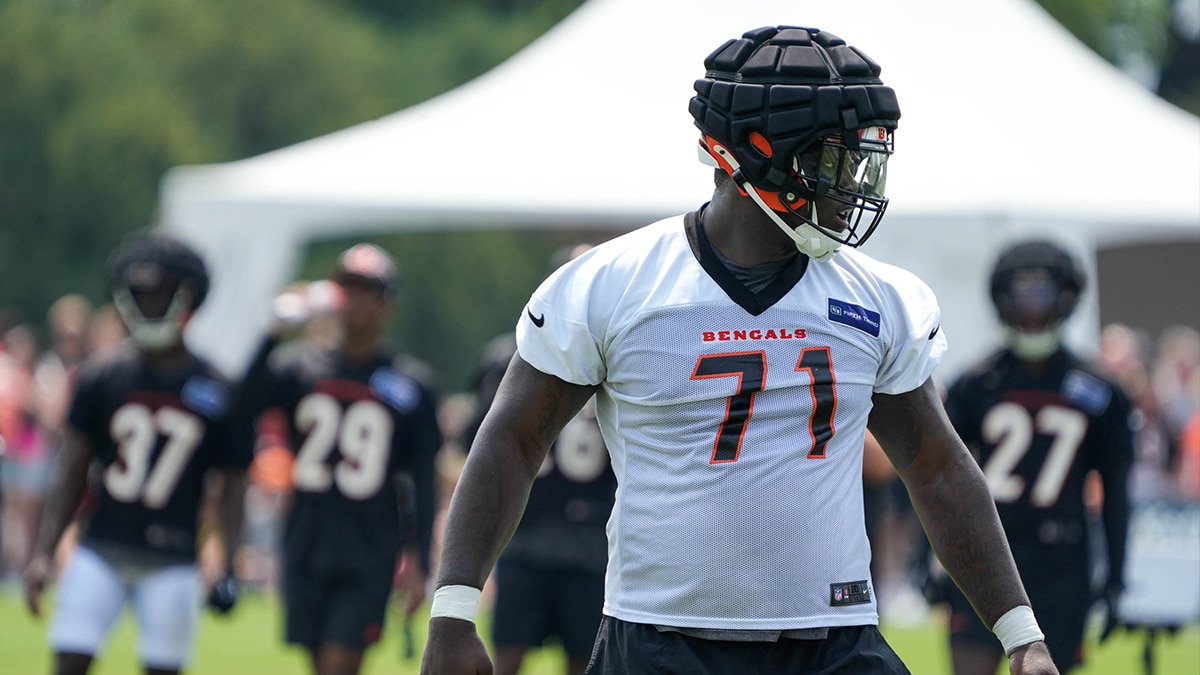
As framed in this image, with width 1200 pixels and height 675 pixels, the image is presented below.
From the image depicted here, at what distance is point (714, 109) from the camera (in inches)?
149

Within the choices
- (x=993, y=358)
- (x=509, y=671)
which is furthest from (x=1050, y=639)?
(x=509, y=671)

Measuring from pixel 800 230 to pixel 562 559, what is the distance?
13.6 feet

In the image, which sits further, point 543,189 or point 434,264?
point 434,264

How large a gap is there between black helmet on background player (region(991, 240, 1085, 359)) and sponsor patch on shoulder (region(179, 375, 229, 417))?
128 inches

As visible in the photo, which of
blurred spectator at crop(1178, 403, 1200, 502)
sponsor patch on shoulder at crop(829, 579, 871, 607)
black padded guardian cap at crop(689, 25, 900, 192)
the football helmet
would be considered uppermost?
black padded guardian cap at crop(689, 25, 900, 192)

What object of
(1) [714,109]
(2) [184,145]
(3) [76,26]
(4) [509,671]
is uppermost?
(3) [76,26]

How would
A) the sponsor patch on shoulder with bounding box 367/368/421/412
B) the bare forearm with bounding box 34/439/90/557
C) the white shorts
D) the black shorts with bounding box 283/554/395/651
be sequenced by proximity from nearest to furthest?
the white shorts → the bare forearm with bounding box 34/439/90/557 → the black shorts with bounding box 283/554/395/651 → the sponsor patch on shoulder with bounding box 367/368/421/412

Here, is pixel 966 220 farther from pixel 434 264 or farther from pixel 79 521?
pixel 434 264

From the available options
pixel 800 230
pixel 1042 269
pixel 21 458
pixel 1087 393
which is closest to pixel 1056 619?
pixel 1087 393

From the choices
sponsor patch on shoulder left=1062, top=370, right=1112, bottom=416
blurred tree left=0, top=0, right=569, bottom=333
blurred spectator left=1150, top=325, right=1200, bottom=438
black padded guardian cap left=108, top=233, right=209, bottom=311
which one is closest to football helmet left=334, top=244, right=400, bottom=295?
black padded guardian cap left=108, top=233, right=209, bottom=311

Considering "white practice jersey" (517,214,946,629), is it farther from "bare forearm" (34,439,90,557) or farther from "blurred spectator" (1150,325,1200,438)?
"blurred spectator" (1150,325,1200,438)

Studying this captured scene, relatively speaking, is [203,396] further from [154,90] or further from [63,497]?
[154,90]

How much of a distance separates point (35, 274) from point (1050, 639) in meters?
28.7

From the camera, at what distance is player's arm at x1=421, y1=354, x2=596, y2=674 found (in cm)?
370
